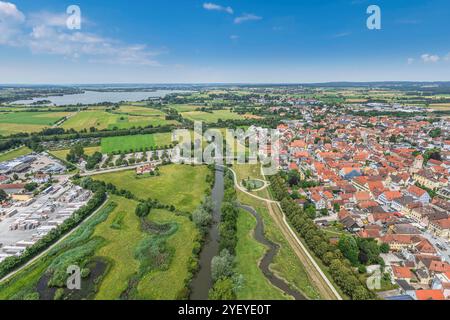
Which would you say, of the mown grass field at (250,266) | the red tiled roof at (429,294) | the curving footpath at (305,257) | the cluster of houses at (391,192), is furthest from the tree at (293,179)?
the red tiled roof at (429,294)

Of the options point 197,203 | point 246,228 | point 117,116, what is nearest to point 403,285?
point 246,228

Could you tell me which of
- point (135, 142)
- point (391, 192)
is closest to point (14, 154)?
point (135, 142)

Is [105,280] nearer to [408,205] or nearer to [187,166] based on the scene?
[187,166]

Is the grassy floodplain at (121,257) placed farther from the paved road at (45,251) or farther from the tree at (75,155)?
the tree at (75,155)

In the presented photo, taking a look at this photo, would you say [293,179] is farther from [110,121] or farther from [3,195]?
[110,121]
